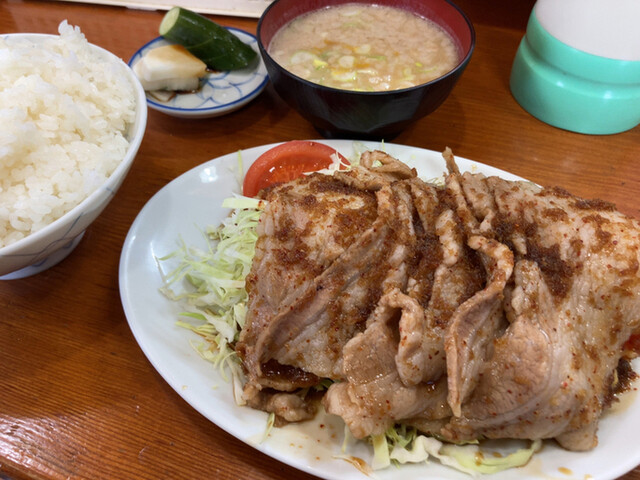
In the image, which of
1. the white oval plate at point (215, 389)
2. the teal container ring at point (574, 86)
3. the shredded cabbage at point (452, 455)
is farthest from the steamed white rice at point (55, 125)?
the teal container ring at point (574, 86)

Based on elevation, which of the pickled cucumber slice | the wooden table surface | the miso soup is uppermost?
the miso soup

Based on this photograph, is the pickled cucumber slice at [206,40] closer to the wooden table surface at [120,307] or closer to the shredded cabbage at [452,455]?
the wooden table surface at [120,307]

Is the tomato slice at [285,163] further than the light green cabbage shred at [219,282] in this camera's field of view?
Yes

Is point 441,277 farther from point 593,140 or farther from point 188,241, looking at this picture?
point 593,140

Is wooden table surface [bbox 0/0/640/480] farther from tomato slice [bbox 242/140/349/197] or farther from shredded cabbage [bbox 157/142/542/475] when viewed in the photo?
tomato slice [bbox 242/140/349/197]

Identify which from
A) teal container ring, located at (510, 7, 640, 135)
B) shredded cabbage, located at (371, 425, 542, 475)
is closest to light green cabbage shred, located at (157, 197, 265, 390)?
shredded cabbage, located at (371, 425, 542, 475)

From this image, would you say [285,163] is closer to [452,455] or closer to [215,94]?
[215,94]
